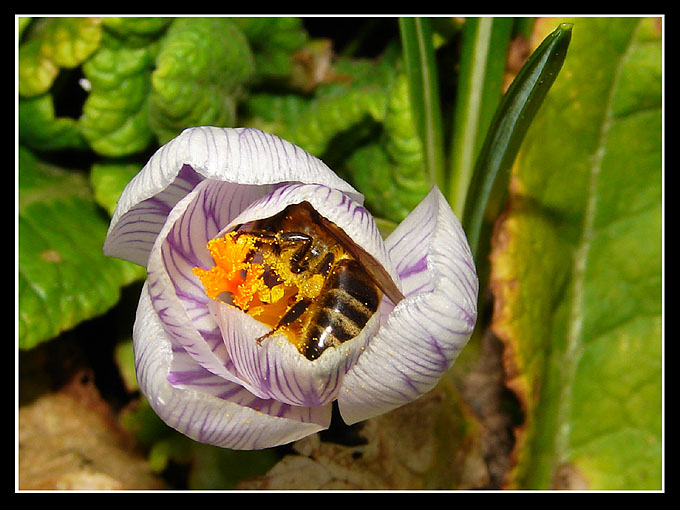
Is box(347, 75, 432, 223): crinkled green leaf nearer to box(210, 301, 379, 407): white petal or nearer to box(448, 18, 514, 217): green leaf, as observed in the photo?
box(448, 18, 514, 217): green leaf

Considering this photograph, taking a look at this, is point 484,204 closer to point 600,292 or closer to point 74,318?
point 600,292

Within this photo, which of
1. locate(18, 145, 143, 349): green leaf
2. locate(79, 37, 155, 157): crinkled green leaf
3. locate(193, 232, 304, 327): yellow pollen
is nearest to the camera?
locate(193, 232, 304, 327): yellow pollen

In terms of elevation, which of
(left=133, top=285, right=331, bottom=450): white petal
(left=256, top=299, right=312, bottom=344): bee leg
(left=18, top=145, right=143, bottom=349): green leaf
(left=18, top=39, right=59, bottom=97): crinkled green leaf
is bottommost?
(left=18, top=145, right=143, bottom=349): green leaf

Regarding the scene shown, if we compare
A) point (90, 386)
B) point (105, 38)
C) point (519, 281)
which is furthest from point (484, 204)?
point (90, 386)

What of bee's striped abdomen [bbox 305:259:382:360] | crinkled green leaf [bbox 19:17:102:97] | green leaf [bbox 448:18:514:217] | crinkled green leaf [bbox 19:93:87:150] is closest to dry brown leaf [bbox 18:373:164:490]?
crinkled green leaf [bbox 19:93:87:150]

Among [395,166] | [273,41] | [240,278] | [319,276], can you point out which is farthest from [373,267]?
[273,41]

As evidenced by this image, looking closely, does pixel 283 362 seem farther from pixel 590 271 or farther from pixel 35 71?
pixel 590 271

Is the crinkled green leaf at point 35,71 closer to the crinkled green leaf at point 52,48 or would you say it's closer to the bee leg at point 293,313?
the crinkled green leaf at point 52,48

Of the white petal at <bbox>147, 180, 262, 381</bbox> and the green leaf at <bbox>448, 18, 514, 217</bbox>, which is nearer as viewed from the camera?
the white petal at <bbox>147, 180, 262, 381</bbox>
